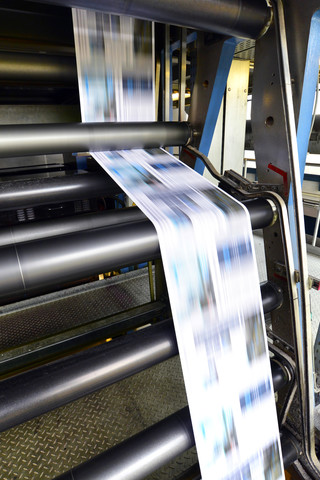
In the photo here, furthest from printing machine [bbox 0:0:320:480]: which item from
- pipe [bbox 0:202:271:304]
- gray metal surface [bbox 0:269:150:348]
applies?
gray metal surface [bbox 0:269:150:348]

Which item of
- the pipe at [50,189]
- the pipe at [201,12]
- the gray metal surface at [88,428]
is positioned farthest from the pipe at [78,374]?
the pipe at [201,12]

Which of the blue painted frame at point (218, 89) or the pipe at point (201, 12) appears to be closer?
the pipe at point (201, 12)

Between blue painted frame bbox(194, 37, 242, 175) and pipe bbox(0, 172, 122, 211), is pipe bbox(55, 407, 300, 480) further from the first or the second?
blue painted frame bbox(194, 37, 242, 175)

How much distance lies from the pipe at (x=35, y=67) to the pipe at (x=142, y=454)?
126 cm

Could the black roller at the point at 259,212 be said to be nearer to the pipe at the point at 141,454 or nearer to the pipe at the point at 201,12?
the pipe at the point at 201,12

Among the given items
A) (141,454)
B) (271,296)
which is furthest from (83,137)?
(141,454)

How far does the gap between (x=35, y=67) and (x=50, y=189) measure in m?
0.47

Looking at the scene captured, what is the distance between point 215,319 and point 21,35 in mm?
1395

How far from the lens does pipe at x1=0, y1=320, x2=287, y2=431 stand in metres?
0.68

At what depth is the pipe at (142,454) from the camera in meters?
0.73

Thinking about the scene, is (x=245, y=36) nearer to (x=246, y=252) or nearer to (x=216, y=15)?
(x=216, y=15)

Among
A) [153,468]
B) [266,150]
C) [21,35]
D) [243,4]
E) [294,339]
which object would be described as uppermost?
[21,35]

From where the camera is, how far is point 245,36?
0.89 m

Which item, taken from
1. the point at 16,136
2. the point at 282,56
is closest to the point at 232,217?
the point at 282,56
